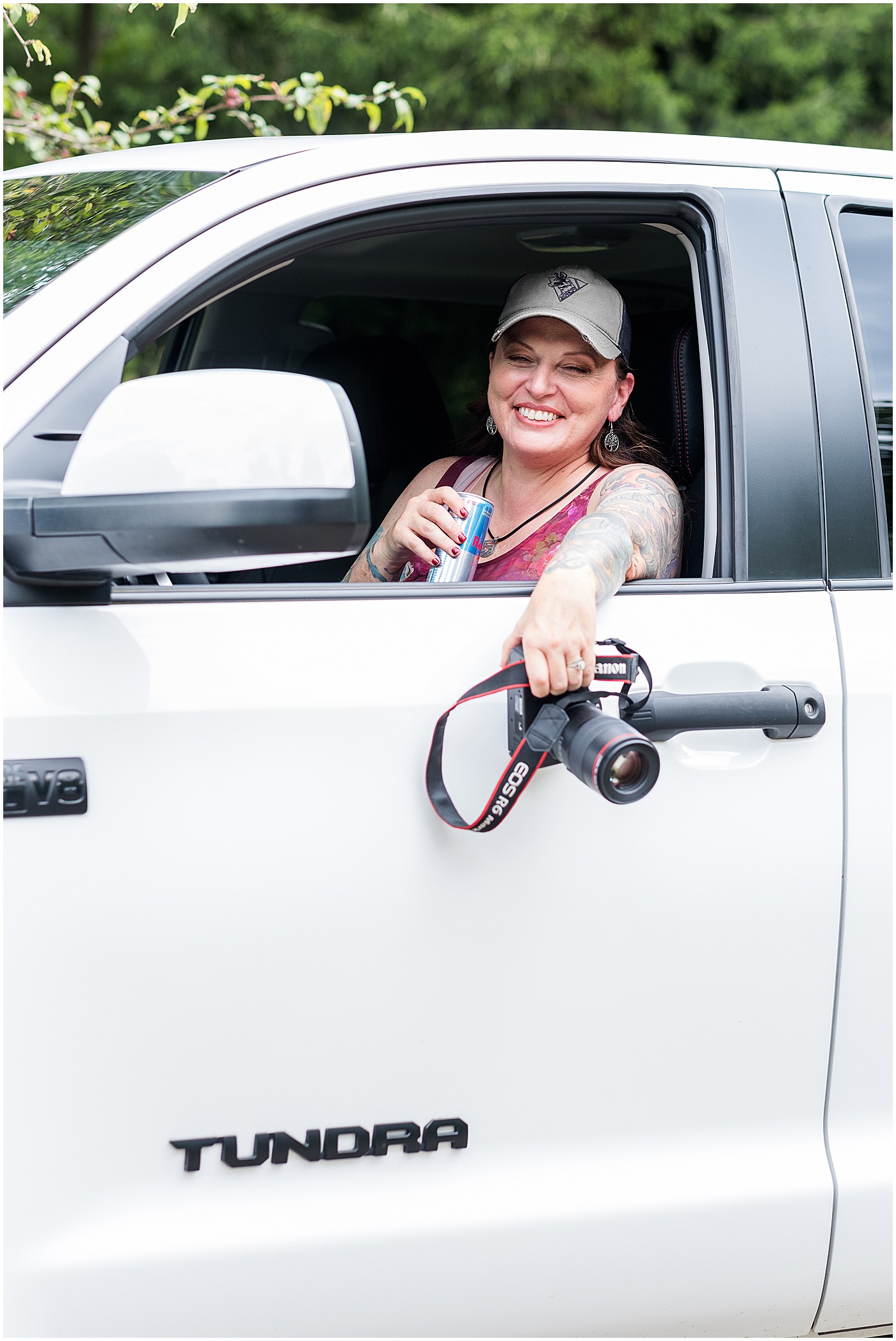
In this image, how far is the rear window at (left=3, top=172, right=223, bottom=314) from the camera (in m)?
1.63

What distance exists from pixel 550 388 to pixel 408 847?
0.96 m

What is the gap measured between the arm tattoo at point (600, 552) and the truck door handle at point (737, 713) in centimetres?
16

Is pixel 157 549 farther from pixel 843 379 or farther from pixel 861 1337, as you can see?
pixel 861 1337

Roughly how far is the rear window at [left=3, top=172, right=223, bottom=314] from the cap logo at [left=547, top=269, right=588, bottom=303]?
655mm

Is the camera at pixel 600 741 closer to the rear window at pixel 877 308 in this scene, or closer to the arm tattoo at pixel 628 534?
the arm tattoo at pixel 628 534

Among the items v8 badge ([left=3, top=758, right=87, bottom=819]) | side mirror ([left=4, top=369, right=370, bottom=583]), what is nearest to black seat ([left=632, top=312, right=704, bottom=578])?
side mirror ([left=4, top=369, right=370, bottom=583])

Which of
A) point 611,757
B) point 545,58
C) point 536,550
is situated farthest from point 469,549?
point 545,58

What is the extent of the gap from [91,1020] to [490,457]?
1379mm

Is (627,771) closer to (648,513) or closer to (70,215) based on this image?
(648,513)

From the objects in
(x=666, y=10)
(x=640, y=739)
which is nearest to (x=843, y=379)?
(x=640, y=739)

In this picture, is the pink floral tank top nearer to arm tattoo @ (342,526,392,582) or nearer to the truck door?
arm tattoo @ (342,526,392,582)

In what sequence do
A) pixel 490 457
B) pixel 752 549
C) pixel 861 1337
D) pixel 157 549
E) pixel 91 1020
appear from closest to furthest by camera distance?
pixel 157 549, pixel 91 1020, pixel 752 549, pixel 861 1337, pixel 490 457

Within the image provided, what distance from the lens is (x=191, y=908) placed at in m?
1.46

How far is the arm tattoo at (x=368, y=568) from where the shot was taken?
2.25 metres
